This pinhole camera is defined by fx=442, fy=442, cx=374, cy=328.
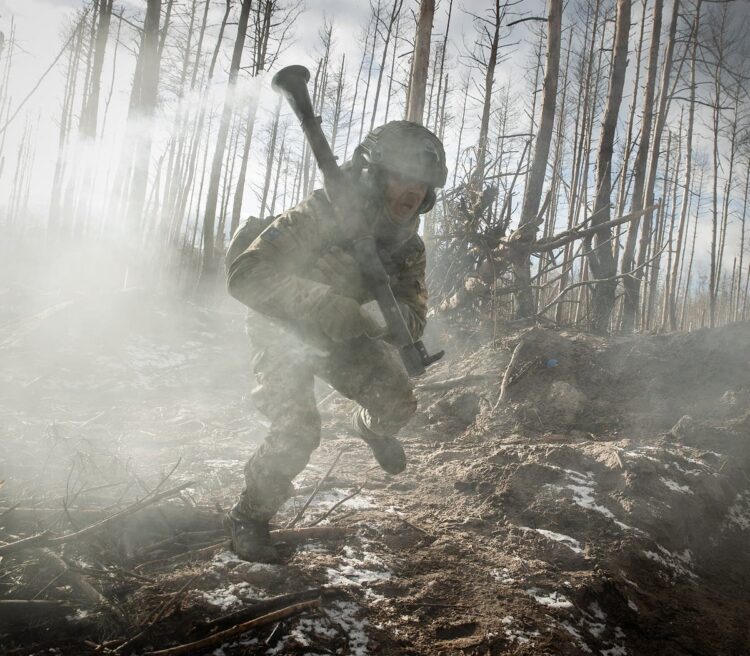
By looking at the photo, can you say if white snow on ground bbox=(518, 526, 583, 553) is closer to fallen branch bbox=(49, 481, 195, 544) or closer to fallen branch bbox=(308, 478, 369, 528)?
fallen branch bbox=(308, 478, 369, 528)

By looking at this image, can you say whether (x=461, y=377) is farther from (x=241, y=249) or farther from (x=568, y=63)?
(x=568, y=63)

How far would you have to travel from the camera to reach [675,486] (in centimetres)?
276

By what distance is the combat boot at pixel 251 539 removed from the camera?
1.91m

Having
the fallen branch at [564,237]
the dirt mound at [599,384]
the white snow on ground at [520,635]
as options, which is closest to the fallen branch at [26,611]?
the white snow on ground at [520,635]

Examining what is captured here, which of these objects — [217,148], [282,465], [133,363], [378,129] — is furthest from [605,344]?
[217,148]

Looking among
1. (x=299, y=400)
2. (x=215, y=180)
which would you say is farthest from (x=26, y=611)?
(x=215, y=180)

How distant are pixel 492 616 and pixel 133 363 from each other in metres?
6.93

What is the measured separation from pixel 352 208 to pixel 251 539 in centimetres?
157

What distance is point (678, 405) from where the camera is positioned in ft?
13.1

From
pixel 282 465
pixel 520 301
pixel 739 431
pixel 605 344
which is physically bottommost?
pixel 282 465

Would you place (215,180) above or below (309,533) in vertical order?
above

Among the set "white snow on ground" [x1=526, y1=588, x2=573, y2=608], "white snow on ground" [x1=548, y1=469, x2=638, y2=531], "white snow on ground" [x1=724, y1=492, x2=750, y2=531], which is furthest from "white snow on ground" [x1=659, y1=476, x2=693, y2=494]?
"white snow on ground" [x1=526, y1=588, x2=573, y2=608]

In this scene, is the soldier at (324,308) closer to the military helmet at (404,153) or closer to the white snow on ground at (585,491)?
the military helmet at (404,153)

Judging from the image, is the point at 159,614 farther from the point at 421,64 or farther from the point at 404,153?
the point at 421,64
